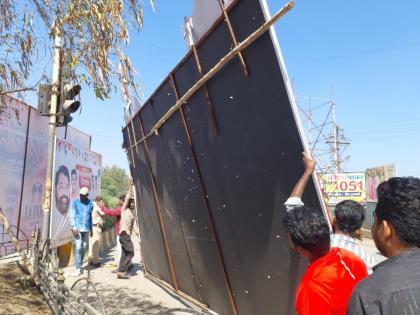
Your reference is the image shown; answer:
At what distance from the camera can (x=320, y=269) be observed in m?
1.92

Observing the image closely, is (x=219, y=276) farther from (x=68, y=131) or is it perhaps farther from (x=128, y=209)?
(x=68, y=131)

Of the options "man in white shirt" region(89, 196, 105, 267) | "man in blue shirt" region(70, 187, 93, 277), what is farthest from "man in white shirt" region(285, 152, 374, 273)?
"man in white shirt" region(89, 196, 105, 267)

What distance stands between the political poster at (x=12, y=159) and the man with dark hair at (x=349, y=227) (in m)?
8.16

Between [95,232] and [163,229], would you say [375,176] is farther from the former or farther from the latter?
[163,229]

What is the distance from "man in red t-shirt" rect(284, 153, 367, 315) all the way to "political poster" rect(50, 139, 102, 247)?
6.33 meters

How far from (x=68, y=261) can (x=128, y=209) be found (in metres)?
2.21

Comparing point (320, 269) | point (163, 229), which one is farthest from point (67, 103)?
point (320, 269)

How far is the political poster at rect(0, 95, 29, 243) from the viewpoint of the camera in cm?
909

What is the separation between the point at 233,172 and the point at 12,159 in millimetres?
7562

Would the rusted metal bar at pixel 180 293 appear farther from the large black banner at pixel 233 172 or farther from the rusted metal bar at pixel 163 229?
the rusted metal bar at pixel 163 229

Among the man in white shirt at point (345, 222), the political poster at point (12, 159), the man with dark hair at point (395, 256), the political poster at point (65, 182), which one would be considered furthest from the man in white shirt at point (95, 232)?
the man with dark hair at point (395, 256)

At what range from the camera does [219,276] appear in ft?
14.4

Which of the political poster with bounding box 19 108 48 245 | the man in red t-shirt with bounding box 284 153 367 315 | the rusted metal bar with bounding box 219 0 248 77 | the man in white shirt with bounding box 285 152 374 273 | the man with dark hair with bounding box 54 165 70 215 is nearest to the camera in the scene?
the man in red t-shirt with bounding box 284 153 367 315

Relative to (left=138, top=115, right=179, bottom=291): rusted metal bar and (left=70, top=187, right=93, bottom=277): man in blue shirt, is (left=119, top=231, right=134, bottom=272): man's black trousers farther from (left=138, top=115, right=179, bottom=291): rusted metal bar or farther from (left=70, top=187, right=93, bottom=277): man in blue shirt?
(left=138, top=115, right=179, bottom=291): rusted metal bar
